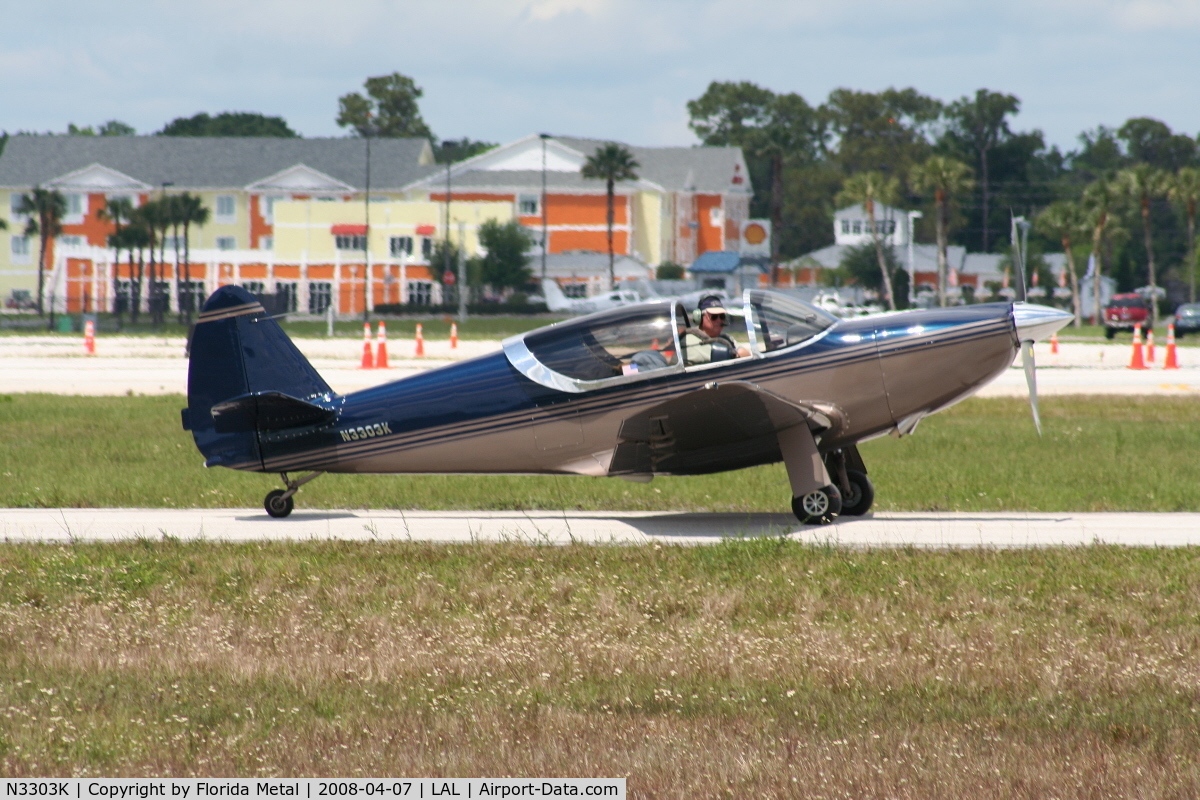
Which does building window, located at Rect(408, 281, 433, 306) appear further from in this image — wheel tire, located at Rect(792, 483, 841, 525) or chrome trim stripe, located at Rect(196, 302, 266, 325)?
wheel tire, located at Rect(792, 483, 841, 525)

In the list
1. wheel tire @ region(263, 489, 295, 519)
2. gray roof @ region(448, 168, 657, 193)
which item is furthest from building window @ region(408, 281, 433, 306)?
wheel tire @ region(263, 489, 295, 519)

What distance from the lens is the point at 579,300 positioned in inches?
3428

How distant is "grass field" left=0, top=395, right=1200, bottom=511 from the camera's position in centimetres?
1295

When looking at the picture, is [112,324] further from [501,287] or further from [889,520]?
[889,520]

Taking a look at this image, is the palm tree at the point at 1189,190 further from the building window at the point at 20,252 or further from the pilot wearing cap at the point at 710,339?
the building window at the point at 20,252

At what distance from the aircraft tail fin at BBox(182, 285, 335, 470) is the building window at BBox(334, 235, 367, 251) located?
8581 centimetres

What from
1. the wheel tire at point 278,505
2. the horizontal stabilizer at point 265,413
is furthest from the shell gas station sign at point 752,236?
the horizontal stabilizer at point 265,413

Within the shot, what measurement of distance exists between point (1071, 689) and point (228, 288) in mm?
8108

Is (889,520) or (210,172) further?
(210,172)

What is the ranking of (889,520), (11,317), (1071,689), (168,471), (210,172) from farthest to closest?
(210,172) < (11,317) < (168,471) < (889,520) < (1071,689)

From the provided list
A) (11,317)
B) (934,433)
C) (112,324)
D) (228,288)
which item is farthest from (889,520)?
(11,317)

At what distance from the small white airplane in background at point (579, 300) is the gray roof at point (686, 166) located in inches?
1008

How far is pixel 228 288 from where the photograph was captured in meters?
11.7

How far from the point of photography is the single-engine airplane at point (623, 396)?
10953mm
